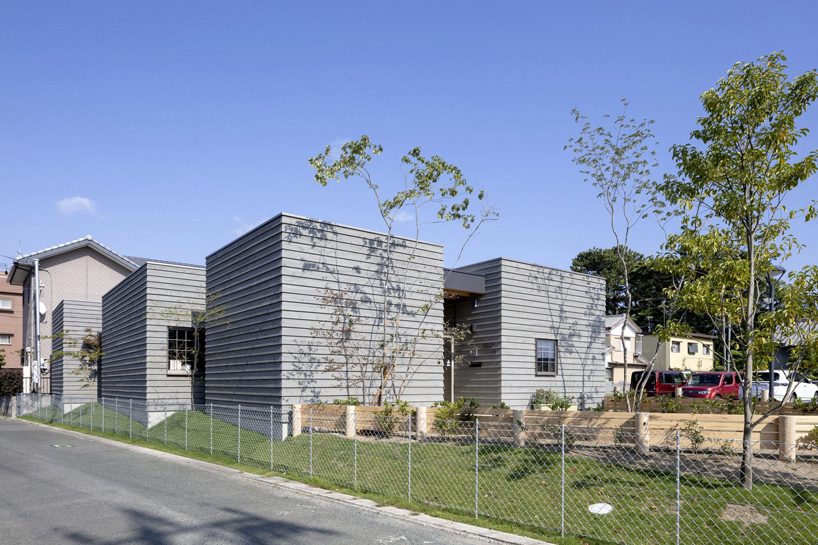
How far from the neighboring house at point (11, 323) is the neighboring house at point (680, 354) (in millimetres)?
49026

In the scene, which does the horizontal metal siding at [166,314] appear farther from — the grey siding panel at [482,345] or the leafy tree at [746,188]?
the leafy tree at [746,188]

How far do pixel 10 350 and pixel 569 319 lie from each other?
4650cm

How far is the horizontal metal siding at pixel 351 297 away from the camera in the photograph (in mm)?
15805

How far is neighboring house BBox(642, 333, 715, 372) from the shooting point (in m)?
50.7

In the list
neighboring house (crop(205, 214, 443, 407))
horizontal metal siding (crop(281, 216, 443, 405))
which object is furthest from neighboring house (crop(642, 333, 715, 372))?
neighboring house (crop(205, 214, 443, 407))

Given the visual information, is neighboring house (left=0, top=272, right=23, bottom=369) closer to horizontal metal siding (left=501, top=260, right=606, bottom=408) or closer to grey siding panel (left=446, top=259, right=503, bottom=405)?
grey siding panel (left=446, top=259, right=503, bottom=405)

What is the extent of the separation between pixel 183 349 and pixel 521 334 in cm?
1075

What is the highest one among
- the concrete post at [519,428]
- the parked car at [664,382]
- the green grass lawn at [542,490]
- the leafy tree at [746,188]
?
the leafy tree at [746,188]

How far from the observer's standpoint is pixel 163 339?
20828 millimetres

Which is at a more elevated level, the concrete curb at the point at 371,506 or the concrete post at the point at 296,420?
the concrete post at the point at 296,420

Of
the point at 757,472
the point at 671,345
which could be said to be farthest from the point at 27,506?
the point at 671,345

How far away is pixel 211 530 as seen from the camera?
812 cm

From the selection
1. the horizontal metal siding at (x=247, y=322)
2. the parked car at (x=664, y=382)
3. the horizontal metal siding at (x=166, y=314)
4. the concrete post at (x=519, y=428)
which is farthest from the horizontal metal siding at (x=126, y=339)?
the parked car at (x=664, y=382)

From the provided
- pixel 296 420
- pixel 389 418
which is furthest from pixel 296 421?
pixel 389 418
